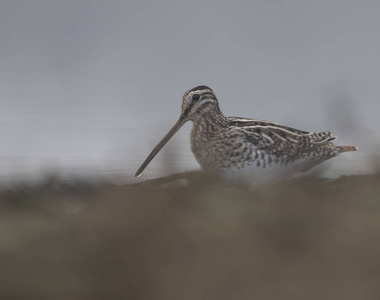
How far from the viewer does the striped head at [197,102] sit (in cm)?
736

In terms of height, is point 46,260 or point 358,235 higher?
point 46,260

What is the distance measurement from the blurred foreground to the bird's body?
3993 mm

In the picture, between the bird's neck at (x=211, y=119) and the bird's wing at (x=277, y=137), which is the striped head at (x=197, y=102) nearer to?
the bird's neck at (x=211, y=119)

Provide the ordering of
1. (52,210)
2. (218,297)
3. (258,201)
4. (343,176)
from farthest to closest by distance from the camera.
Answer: (343,176) < (258,201) < (52,210) < (218,297)

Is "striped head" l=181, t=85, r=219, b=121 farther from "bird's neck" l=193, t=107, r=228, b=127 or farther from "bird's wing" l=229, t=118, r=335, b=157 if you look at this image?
"bird's wing" l=229, t=118, r=335, b=157

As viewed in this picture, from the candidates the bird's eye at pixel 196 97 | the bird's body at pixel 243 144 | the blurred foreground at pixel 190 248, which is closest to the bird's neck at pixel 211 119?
the bird's body at pixel 243 144

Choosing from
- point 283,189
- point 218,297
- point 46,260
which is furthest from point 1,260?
point 283,189

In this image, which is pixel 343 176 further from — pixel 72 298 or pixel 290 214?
pixel 72 298

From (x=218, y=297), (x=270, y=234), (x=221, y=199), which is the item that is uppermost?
(x=221, y=199)

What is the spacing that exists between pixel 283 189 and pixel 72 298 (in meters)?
1.07

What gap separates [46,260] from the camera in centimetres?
180

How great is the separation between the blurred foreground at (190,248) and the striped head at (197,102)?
16.6 feet

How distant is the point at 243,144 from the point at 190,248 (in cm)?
483

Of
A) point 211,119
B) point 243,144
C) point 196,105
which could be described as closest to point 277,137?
point 243,144
